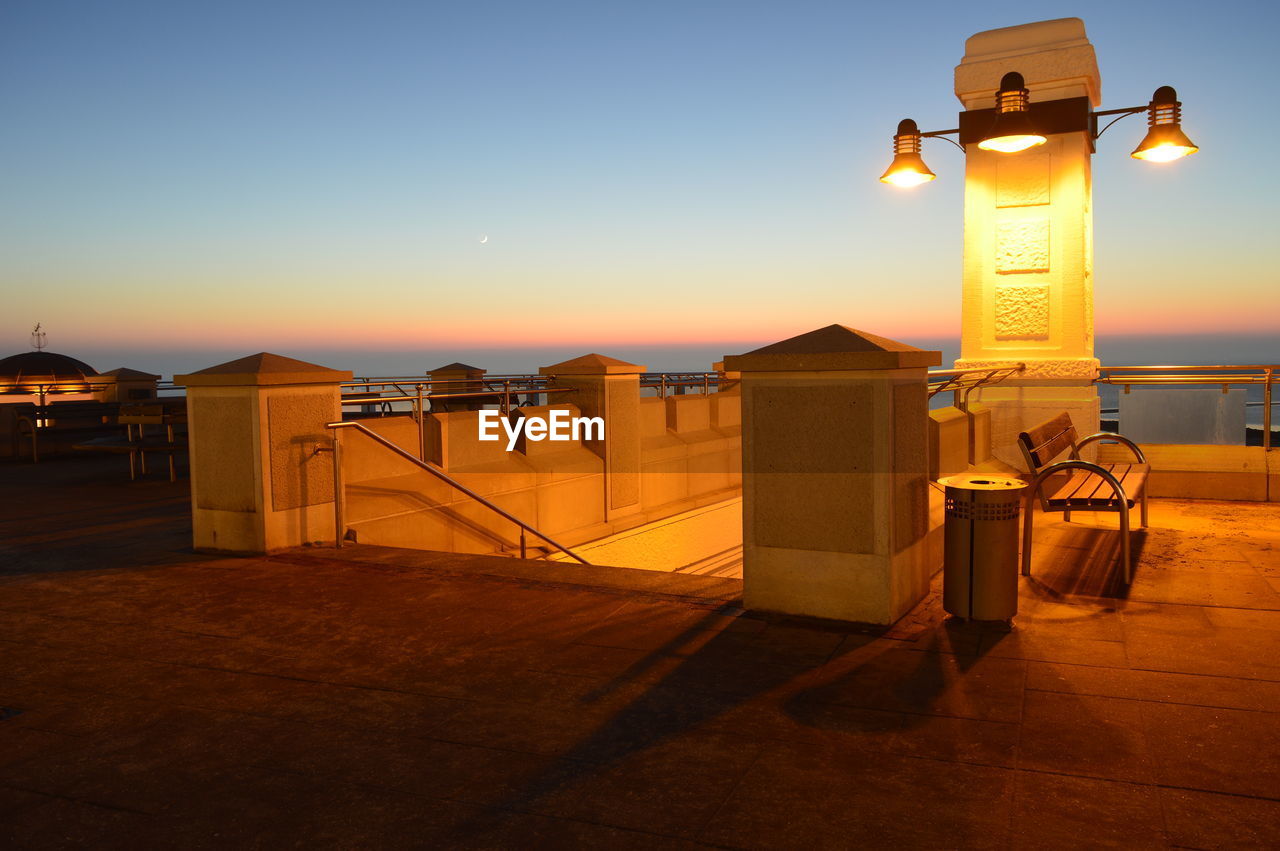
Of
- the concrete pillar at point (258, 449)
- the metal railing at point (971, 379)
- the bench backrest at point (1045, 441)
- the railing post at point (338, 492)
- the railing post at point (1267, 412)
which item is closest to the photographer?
the bench backrest at point (1045, 441)

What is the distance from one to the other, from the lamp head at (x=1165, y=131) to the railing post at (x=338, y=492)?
795 cm

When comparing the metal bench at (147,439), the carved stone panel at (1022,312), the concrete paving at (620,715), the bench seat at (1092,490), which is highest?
the carved stone panel at (1022,312)

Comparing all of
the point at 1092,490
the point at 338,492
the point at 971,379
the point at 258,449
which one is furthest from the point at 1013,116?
the point at 258,449

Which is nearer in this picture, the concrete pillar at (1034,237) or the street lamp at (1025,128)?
the street lamp at (1025,128)

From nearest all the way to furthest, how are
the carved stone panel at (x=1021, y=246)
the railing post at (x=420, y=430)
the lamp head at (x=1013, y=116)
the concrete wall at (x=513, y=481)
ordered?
the lamp head at (x=1013, y=116) → the concrete wall at (x=513, y=481) → the railing post at (x=420, y=430) → the carved stone panel at (x=1021, y=246)

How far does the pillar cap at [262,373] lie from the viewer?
24.3ft

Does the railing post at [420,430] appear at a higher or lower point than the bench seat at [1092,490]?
higher

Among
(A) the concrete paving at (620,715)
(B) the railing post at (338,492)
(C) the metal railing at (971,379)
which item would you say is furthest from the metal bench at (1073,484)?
(B) the railing post at (338,492)

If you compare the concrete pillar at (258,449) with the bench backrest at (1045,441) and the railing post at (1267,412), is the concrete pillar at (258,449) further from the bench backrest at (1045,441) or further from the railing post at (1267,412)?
the railing post at (1267,412)

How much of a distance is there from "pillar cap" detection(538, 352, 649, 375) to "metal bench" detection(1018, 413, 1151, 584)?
557 centimetres

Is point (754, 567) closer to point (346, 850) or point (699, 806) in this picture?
point (699, 806)

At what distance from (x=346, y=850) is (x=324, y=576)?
4165mm

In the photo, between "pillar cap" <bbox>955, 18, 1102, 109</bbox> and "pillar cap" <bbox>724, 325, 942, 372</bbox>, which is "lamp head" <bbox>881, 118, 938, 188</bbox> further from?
"pillar cap" <bbox>724, 325, 942, 372</bbox>

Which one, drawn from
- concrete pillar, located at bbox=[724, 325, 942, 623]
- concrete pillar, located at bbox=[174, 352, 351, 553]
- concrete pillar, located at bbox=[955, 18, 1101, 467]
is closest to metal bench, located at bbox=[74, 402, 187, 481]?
concrete pillar, located at bbox=[174, 352, 351, 553]
